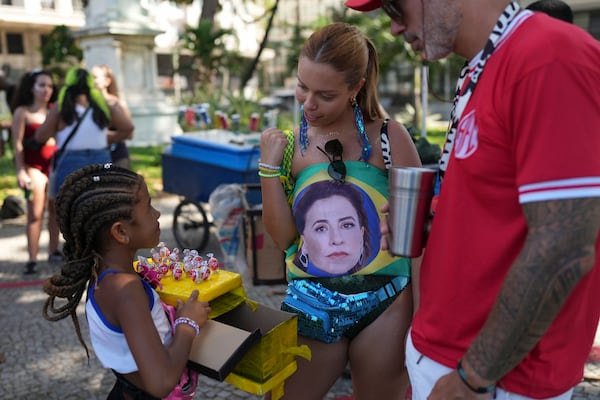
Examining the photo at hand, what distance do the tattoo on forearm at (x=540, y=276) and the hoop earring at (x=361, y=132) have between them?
0.83 m

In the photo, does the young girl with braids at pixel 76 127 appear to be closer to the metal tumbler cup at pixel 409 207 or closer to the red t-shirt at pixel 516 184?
the metal tumbler cup at pixel 409 207

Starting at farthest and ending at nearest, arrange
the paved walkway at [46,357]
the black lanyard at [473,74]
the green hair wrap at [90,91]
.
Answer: the green hair wrap at [90,91] < the paved walkway at [46,357] < the black lanyard at [473,74]

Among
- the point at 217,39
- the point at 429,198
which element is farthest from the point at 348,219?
the point at 217,39

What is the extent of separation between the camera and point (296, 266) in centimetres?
183

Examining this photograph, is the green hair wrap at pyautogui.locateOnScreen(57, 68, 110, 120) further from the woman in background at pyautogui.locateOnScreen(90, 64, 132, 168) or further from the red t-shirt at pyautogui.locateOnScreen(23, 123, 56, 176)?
the red t-shirt at pyautogui.locateOnScreen(23, 123, 56, 176)

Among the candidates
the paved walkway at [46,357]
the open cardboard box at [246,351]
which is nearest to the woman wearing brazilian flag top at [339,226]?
the open cardboard box at [246,351]

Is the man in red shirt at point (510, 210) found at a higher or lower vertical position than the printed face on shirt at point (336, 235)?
higher

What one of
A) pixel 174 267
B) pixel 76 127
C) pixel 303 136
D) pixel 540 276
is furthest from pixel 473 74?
pixel 76 127

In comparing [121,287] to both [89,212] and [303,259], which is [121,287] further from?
[303,259]

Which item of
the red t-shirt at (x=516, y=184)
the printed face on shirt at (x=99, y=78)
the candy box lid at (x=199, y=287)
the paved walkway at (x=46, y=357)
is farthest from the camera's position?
the printed face on shirt at (x=99, y=78)

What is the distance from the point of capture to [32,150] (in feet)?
17.0

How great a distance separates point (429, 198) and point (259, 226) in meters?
3.38

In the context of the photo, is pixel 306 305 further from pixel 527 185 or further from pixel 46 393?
pixel 46 393

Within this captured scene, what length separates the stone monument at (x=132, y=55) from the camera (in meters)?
12.2
